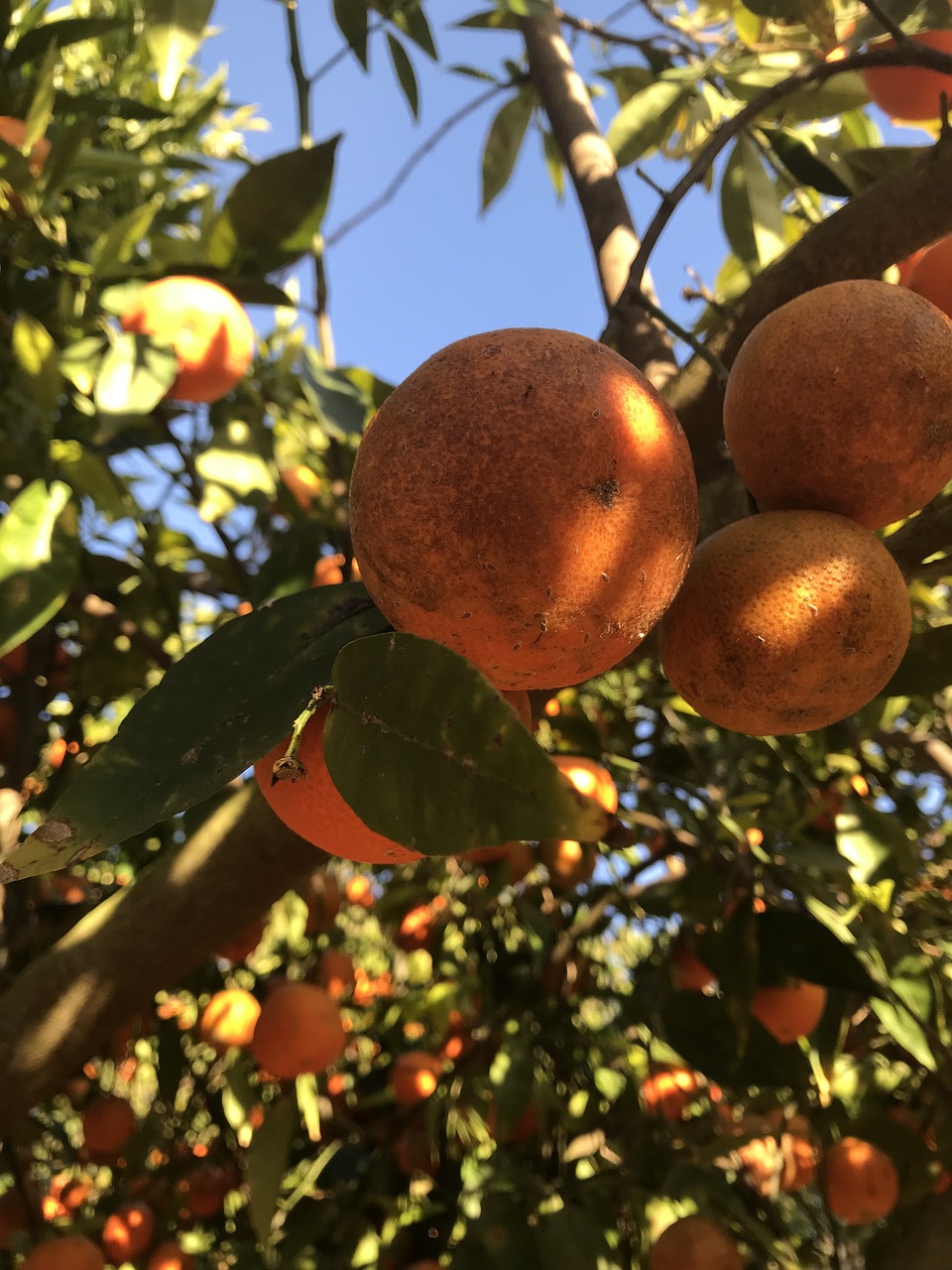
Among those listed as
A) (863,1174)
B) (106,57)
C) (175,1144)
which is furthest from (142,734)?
(106,57)

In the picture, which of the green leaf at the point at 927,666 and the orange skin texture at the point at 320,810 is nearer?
the orange skin texture at the point at 320,810

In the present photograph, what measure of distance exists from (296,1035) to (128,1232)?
1.60ft

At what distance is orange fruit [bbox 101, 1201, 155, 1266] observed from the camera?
4.30 feet

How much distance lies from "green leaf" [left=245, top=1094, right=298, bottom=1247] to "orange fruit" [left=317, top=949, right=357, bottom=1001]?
33 centimetres

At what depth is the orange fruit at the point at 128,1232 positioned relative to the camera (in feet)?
4.30

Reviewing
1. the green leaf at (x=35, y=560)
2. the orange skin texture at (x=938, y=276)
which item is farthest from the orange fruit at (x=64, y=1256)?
the orange skin texture at (x=938, y=276)

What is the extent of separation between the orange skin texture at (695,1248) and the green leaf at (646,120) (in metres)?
1.39

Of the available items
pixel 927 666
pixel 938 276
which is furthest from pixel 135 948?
pixel 938 276

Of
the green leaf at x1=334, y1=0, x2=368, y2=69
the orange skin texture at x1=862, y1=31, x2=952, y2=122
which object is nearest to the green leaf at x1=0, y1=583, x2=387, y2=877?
the green leaf at x1=334, y1=0, x2=368, y2=69

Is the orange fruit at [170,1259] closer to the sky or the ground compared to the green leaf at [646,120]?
closer to the ground

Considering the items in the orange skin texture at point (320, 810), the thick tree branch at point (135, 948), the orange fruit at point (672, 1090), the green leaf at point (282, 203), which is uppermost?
the green leaf at point (282, 203)

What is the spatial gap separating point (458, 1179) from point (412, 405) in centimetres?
139

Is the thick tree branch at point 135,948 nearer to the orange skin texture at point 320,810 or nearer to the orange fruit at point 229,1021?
the orange skin texture at point 320,810

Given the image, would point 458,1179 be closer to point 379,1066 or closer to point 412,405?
point 379,1066
